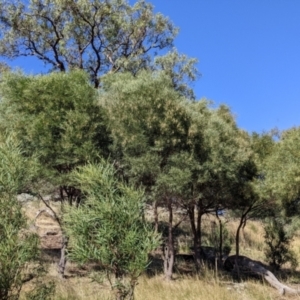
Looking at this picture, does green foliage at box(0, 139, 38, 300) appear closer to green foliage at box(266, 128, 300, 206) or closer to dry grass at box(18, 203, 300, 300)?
dry grass at box(18, 203, 300, 300)

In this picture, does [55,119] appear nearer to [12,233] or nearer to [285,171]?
[12,233]

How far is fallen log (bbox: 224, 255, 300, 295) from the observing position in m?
12.2

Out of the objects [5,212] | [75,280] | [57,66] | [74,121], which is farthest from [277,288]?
[57,66]

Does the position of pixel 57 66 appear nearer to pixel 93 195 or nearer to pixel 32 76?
pixel 32 76

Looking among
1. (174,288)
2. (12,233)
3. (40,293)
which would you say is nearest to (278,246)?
(174,288)

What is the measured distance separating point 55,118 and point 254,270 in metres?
8.56

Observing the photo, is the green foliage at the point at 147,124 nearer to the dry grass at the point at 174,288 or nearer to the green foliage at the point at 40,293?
the dry grass at the point at 174,288

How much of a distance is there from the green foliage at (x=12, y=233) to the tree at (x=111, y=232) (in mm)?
676

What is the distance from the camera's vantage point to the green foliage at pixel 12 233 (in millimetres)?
5898

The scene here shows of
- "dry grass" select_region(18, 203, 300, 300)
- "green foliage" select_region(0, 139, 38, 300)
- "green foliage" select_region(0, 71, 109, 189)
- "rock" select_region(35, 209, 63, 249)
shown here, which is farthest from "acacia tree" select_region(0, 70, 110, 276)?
"rock" select_region(35, 209, 63, 249)

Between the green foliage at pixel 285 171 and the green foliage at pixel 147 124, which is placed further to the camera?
the green foliage at pixel 285 171

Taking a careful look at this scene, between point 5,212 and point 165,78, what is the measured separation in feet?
21.5

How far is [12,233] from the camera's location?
19.7 ft

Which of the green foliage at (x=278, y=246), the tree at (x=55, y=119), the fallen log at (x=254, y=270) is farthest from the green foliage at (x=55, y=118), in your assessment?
the green foliage at (x=278, y=246)
